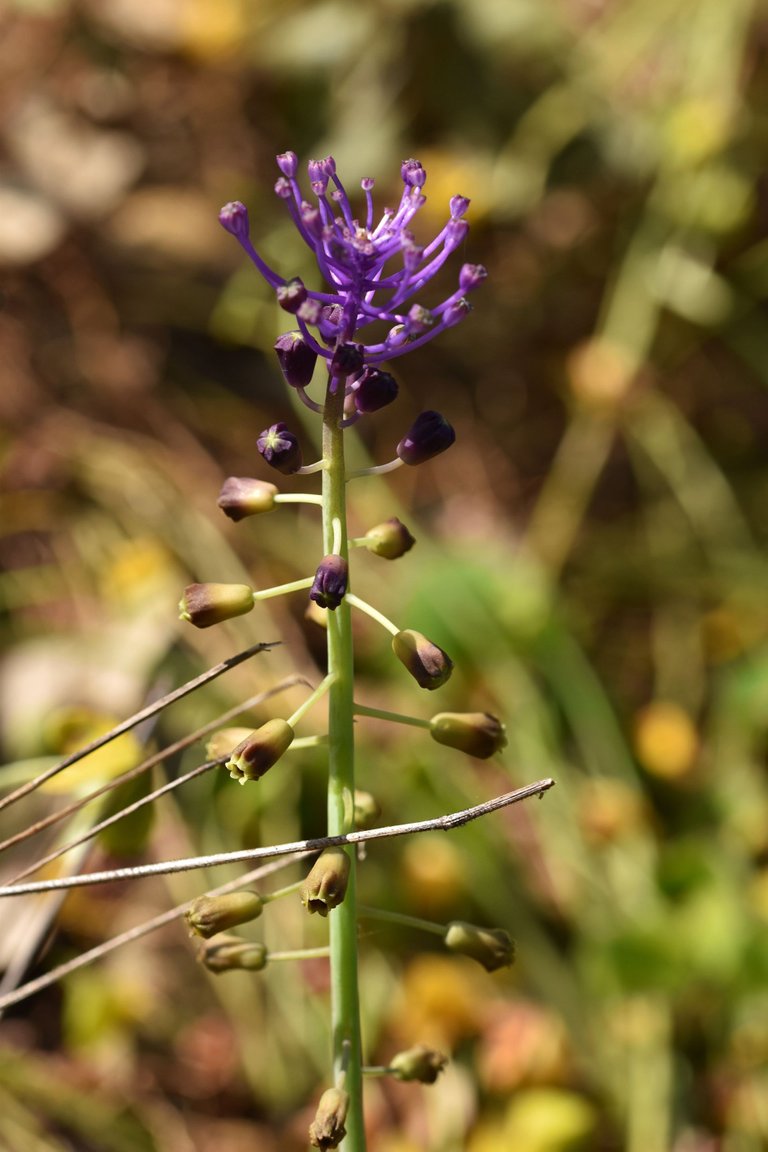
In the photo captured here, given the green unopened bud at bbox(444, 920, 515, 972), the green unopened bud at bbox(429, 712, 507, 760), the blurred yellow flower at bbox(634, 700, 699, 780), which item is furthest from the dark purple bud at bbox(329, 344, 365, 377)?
the blurred yellow flower at bbox(634, 700, 699, 780)

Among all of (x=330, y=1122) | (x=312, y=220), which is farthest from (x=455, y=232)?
(x=330, y=1122)

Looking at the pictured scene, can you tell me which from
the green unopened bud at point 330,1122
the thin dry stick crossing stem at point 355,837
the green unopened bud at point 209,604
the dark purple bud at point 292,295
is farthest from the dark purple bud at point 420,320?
the green unopened bud at point 330,1122

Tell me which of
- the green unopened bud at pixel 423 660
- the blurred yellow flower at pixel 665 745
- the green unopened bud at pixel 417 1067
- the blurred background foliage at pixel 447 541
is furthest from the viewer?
the blurred yellow flower at pixel 665 745

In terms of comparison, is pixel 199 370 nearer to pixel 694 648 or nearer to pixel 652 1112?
pixel 694 648

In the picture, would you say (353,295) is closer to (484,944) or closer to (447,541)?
(484,944)

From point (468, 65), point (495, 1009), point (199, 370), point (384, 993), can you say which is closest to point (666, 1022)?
point (495, 1009)

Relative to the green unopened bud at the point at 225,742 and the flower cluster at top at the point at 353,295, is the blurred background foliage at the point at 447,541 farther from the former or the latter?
the flower cluster at top at the point at 353,295
